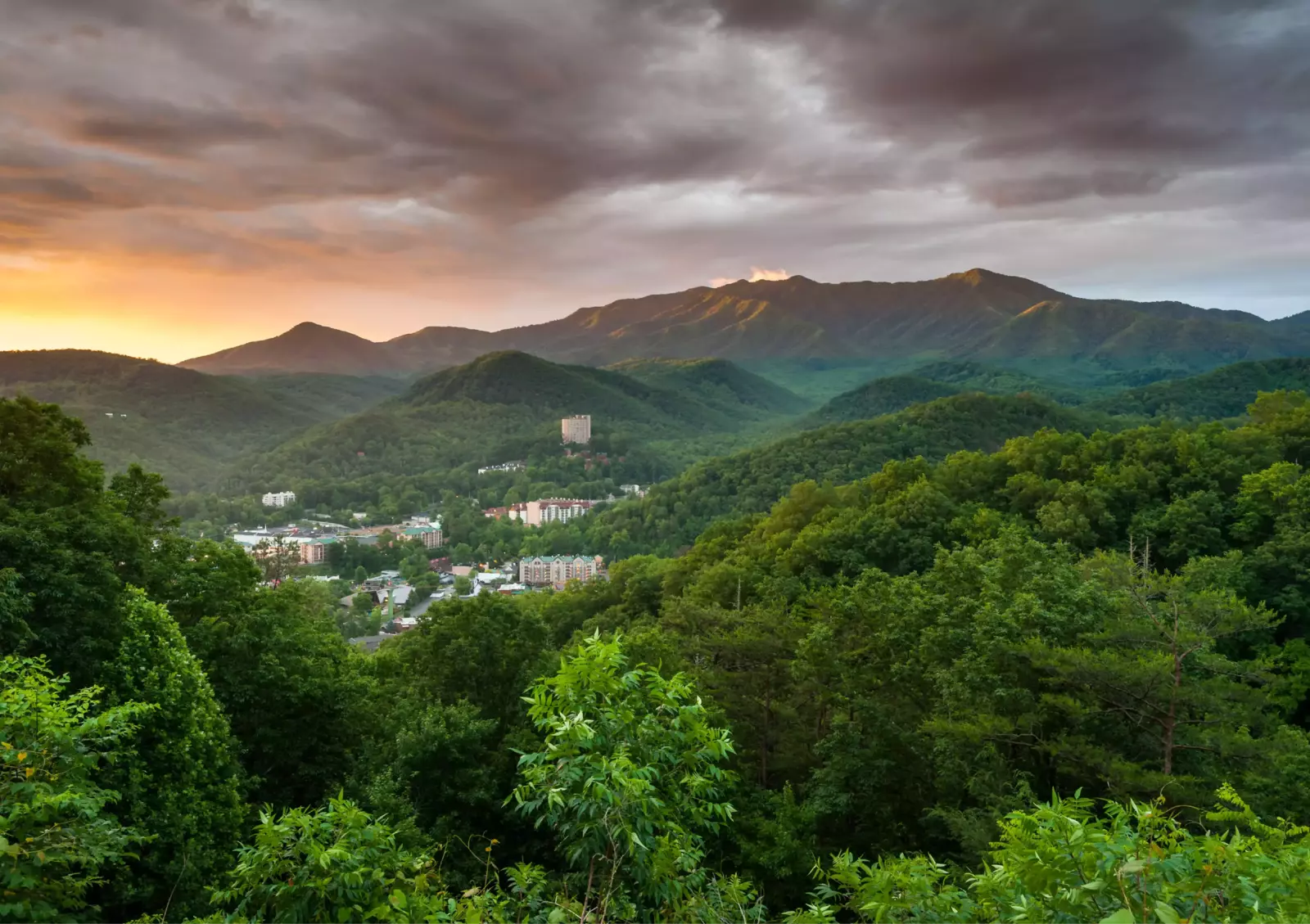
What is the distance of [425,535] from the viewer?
110875mm

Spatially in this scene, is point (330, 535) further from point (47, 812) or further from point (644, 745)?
point (644, 745)

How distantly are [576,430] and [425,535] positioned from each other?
72869 millimetres

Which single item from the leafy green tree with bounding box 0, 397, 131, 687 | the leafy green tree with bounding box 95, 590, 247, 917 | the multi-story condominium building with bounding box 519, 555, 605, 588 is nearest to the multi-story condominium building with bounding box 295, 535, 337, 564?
the multi-story condominium building with bounding box 519, 555, 605, 588

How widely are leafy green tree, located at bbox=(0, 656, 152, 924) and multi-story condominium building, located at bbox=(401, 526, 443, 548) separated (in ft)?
348

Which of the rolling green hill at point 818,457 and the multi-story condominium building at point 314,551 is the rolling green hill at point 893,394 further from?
the multi-story condominium building at point 314,551

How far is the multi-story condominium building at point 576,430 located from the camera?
584 ft

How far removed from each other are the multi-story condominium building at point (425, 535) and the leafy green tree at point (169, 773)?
101003 millimetres

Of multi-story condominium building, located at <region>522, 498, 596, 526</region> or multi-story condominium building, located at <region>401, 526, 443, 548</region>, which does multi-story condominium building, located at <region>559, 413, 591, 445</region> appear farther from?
multi-story condominium building, located at <region>401, 526, 443, 548</region>

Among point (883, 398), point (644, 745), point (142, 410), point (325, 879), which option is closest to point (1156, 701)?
point (644, 745)

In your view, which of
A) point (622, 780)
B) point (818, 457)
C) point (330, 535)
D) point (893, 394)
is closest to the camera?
point (622, 780)

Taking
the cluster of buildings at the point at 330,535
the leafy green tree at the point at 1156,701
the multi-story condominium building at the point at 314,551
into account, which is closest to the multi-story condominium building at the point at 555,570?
the cluster of buildings at the point at 330,535

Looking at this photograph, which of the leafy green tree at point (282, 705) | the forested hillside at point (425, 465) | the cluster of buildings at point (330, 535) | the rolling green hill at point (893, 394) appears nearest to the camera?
the leafy green tree at point (282, 705)

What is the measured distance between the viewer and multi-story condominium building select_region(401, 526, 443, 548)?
360 ft

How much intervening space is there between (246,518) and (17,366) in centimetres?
11870
